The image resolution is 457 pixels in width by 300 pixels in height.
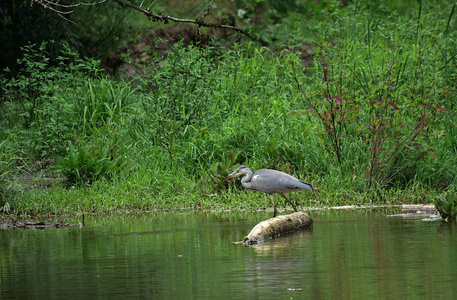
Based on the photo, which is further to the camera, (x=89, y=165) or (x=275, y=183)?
(x=89, y=165)

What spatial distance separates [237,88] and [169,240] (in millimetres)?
7132

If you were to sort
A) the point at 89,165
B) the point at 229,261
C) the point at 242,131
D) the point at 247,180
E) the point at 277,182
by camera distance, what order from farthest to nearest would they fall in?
the point at 242,131
the point at 89,165
the point at 247,180
the point at 277,182
the point at 229,261

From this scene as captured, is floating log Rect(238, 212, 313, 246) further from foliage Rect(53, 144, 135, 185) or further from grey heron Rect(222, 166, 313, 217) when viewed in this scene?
foliage Rect(53, 144, 135, 185)

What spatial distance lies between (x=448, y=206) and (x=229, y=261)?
3.42 m

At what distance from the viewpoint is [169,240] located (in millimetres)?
9031

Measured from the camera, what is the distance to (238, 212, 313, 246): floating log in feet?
28.5

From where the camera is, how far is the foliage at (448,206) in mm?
9688

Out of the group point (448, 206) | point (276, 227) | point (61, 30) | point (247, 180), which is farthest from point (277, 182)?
point (61, 30)

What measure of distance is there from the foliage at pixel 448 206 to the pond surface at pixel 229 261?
23cm

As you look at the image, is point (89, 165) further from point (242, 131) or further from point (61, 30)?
point (61, 30)

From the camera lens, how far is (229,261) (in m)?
7.48

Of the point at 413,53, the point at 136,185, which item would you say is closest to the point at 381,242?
the point at 136,185

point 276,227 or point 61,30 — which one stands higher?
point 61,30

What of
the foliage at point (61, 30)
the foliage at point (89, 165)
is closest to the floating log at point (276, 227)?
the foliage at point (89, 165)
